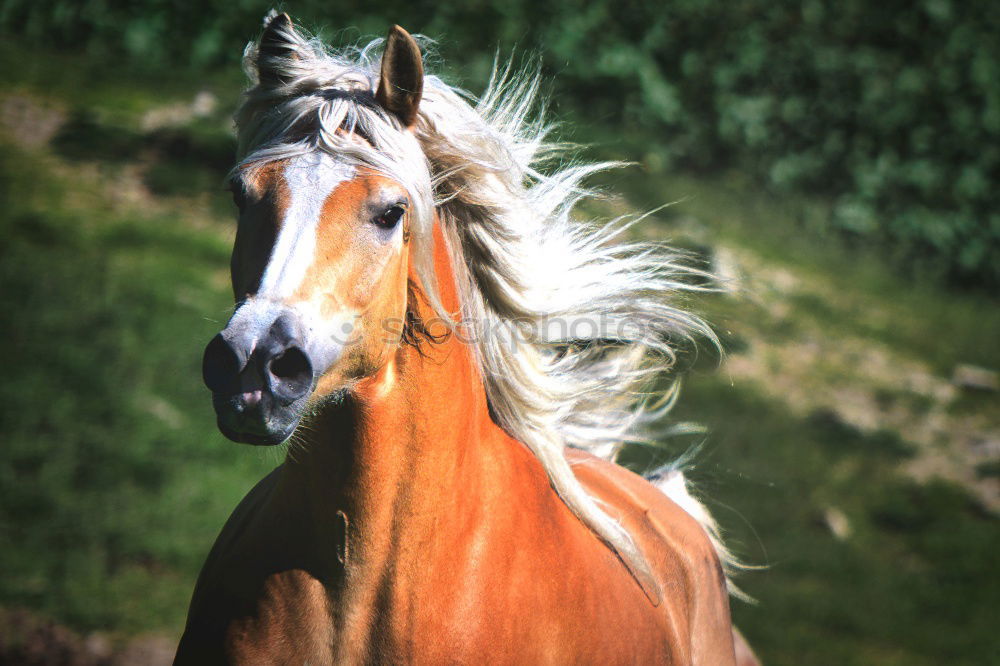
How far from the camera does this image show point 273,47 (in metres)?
2.04

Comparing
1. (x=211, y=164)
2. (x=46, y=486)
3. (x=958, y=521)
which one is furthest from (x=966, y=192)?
(x=46, y=486)

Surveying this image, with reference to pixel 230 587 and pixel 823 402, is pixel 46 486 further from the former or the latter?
pixel 823 402

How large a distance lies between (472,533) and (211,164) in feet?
21.3

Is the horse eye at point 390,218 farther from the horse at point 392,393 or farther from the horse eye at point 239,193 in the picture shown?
the horse eye at point 239,193

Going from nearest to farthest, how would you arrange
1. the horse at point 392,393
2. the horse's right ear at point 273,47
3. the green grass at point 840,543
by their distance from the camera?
the horse at point 392,393, the horse's right ear at point 273,47, the green grass at point 840,543

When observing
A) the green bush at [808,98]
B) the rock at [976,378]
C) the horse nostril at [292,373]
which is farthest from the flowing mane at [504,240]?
the green bush at [808,98]

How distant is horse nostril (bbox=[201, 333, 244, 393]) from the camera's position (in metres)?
1.60

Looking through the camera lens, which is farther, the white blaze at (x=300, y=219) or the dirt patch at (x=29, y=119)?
the dirt patch at (x=29, y=119)

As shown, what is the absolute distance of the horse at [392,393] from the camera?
172 centimetres

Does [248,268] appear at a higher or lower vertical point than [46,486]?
higher

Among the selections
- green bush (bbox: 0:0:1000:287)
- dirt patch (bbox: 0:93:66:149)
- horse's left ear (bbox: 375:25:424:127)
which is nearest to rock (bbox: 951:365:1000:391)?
green bush (bbox: 0:0:1000:287)

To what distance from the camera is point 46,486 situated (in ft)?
16.7

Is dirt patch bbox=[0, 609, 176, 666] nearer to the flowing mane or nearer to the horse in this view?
the horse

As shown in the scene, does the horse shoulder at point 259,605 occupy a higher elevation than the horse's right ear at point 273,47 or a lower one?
lower
